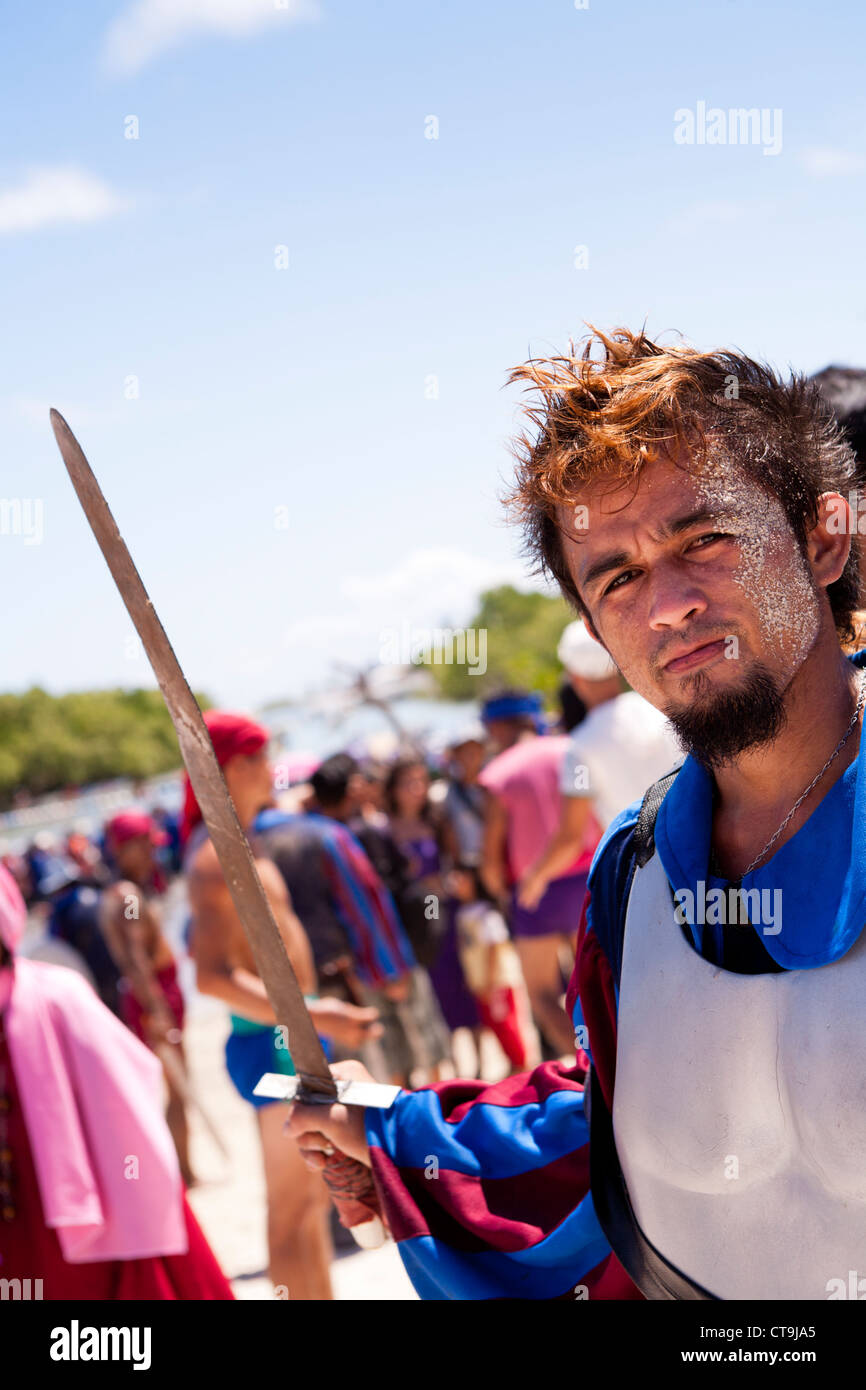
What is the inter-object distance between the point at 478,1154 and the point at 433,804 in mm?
5278

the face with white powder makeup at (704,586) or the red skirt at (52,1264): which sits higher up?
the face with white powder makeup at (704,586)

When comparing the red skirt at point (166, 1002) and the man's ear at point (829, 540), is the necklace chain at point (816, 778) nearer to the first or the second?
the man's ear at point (829, 540)

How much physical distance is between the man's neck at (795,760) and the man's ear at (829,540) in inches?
3.5

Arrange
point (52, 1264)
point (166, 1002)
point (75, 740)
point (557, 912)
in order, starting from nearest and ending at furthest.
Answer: point (52, 1264), point (557, 912), point (166, 1002), point (75, 740)

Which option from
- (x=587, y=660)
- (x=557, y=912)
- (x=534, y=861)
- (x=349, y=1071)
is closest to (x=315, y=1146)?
(x=349, y=1071)

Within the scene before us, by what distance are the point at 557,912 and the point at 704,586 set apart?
3.97 metres

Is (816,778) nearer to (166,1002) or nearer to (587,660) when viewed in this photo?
(587,660)

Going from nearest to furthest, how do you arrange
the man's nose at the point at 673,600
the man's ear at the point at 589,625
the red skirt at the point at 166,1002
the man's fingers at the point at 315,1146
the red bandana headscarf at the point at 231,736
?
1. the man's nose at the point at 673,600
2. the man's ear at the point at 589,625
3. the man's fingers at the point at 315,1146
4. the red bandana headscarf at the point at 231,736
5. the red skirt at the point at 166,1002

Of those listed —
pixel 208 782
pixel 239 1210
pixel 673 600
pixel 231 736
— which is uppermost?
pixel 673 600

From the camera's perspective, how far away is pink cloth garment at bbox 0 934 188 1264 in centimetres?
260

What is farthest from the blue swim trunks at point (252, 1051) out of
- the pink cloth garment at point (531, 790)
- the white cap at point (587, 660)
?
the pink cloth garment at point (531, 790)

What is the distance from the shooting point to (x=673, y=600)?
146cm

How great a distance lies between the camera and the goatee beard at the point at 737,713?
57.7 inches
